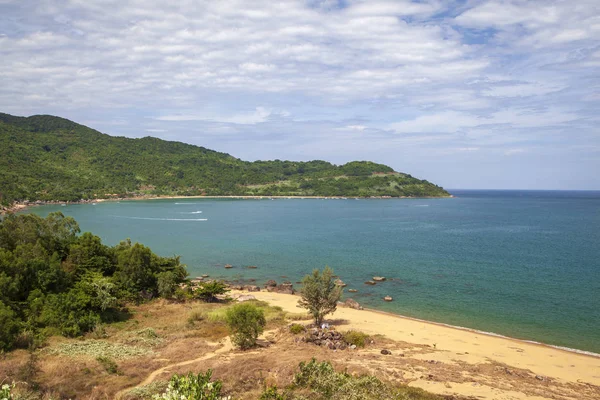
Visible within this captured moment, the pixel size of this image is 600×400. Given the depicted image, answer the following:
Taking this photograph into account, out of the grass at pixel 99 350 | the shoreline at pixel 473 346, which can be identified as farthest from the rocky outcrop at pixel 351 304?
the grass at pixel 99 350

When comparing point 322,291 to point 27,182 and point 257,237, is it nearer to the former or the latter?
point 257,237

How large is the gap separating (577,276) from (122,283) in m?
51.0

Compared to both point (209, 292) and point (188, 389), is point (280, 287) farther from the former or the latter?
point (188, 389)

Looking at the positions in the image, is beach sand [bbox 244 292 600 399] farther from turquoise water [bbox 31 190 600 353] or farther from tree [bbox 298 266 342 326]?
turquoise water [bbox 31 190 600 353]

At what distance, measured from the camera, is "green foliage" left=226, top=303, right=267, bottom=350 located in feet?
77.6

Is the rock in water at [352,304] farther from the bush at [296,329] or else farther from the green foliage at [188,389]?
the green foliage at [188,389]

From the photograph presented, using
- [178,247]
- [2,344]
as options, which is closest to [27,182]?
[178,247]

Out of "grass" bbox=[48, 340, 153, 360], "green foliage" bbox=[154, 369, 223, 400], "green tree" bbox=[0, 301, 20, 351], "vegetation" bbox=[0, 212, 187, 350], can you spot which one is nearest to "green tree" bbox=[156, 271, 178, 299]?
"vegetation" bbox=[0, 212, 187, 350]

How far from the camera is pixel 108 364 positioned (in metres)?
18.7

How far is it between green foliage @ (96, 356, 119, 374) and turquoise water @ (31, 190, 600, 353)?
25.1 meters

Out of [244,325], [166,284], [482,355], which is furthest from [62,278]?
[482,355]

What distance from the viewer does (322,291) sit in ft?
96.1

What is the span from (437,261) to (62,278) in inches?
1889

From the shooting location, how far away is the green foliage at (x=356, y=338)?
2606 cm
